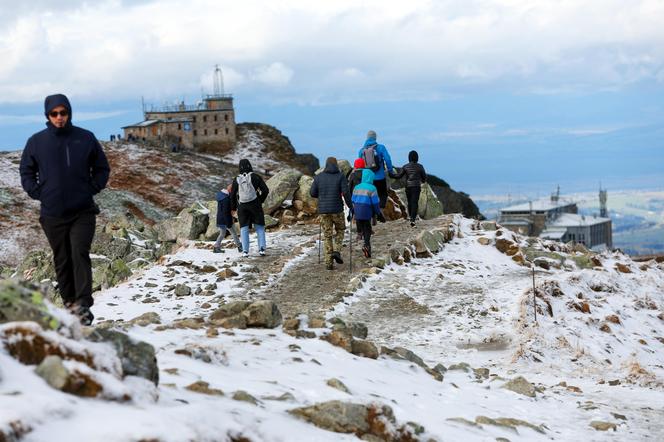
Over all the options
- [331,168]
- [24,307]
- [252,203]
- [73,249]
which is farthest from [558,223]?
[24,307]

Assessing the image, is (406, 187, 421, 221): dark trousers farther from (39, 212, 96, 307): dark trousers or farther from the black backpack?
(39, 212, 96, 307): dark trousers

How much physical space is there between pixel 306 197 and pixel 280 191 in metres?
1.01

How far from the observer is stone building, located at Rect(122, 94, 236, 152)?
125 metres

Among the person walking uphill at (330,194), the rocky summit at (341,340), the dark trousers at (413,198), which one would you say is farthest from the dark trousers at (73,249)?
the dark trousers at (413,198)

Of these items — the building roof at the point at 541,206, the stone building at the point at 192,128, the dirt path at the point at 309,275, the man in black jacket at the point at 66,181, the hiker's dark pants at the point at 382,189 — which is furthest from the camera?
the building roof at the point at 541,206

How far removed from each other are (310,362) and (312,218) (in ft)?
65.4

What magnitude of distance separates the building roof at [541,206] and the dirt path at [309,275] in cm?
15124

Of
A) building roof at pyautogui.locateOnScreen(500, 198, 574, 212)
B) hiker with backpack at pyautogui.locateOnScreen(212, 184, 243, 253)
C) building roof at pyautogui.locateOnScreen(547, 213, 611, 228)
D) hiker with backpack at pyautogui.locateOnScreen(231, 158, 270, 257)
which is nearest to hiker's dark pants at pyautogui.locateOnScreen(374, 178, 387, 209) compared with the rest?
hiker with backpack at pyautogui.locateOnScreen(231, 158, 270, 257)

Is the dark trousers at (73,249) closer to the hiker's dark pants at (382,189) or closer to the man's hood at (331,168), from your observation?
the man's hood at (331,168)

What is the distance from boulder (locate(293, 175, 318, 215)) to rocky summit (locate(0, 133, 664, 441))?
0.28 feet

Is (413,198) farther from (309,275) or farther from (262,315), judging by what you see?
(262,315)

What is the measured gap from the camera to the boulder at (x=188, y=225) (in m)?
29.6

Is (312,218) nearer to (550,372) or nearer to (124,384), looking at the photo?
(550,372)

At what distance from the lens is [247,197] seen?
21469mm
